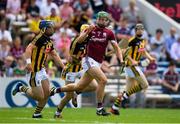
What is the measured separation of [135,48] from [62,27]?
6.69m

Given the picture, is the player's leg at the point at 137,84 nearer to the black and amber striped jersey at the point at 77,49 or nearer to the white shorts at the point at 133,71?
the white shorts at the point at 133,71

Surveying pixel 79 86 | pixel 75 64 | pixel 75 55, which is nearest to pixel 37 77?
pixel 79 86

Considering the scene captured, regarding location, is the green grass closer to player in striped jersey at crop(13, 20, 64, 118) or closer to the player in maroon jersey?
player in striped jersey at crop(13, 20, 64, 118)

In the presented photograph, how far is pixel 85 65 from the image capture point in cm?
1895

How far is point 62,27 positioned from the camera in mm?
28609

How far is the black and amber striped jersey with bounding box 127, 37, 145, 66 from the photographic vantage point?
22281 mm

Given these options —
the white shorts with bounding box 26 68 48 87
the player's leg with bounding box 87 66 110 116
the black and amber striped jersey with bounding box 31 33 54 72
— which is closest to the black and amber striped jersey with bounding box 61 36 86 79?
the player's leg with bounding box 87 66 110 116

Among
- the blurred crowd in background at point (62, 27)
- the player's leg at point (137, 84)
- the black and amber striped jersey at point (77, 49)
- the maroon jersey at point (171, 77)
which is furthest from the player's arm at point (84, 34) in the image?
the maroon jersey at point (171, 77)

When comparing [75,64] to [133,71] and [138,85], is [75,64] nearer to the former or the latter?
[133,71]

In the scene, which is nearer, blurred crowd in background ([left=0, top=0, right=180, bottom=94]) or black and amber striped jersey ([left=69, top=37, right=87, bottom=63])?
black and amber striped jersey ([left=69, top=37, right=87, bottom=63])

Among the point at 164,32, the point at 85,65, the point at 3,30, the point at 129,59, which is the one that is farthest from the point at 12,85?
the point at 164,32

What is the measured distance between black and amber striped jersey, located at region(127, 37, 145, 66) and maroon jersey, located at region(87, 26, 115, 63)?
3.14 m

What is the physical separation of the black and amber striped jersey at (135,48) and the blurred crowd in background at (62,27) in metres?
4.01

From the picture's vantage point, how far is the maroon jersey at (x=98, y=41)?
751 inches
